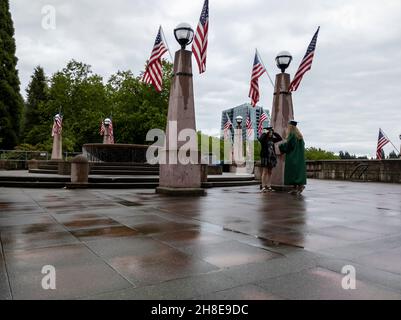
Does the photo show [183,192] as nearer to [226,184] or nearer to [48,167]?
[226,184]

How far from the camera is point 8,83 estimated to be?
4150cm

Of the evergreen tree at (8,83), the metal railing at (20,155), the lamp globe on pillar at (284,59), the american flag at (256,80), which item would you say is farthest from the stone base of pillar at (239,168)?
the evergreen tree at (8,83)

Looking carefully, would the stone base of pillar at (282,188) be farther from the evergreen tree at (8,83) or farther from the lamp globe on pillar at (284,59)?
the evergreen tree at (8,83)

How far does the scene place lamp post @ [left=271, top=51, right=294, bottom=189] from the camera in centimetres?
1238

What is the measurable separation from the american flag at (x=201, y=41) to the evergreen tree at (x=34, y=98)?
5181cm

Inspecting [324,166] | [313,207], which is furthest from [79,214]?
[324,166]

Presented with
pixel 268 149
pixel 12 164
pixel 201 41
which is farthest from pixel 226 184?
pixel 12 164

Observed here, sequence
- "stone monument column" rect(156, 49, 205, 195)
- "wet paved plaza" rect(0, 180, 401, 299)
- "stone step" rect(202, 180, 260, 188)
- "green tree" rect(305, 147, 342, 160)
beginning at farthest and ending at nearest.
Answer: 1. "green tree" rect(305, 147, 342, 160)
2. "stone step" rect(202, 180, 260, 188)
3. "stone monument column" rect(156, 49, 205, 195)
4. "wet paved plaza" rect(0, 180, 401, 299)

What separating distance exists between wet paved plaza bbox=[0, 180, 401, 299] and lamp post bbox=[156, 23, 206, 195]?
410 centimetres

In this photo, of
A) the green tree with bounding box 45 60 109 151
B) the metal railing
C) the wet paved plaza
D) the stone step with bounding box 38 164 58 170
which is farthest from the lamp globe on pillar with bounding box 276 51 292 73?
the green tree with bounding box 45 60 109 151

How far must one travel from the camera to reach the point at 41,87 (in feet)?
204

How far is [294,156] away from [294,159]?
0.34 feet

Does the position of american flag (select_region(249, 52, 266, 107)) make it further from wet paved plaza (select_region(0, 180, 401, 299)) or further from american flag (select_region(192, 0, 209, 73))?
wet paved plaza (select_region(0, 180, 401, 299))
